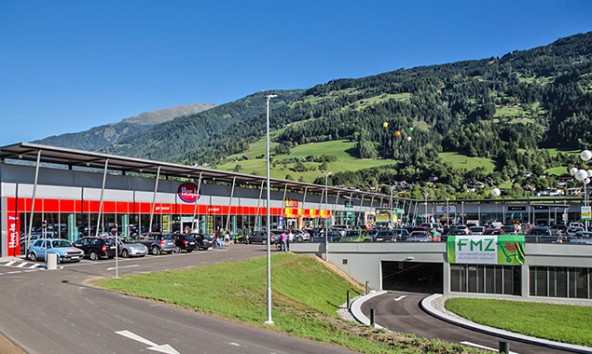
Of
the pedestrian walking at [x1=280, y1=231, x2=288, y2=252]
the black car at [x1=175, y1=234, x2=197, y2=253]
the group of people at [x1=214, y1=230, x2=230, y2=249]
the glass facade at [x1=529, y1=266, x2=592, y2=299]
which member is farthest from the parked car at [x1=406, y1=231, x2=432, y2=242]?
the black car at [x1=175, y1=234, x2=197, y2=253]

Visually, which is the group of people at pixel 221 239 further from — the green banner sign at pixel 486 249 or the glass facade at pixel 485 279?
the glass facade at pixel 485 279

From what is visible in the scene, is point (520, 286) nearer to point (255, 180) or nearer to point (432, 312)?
point (432, 312)

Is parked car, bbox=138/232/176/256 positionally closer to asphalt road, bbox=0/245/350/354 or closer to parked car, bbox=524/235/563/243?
asphalt road, bbox=0/245/350/354

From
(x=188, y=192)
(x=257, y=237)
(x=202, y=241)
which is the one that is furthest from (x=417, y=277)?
(x=188, y=192)

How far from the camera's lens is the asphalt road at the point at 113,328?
45.5 ft

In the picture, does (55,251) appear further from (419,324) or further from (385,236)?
(385,236)

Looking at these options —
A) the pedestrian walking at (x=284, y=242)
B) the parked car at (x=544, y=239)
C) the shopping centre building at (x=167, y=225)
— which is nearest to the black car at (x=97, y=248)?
the shopping centre building at (x=167, y=225)

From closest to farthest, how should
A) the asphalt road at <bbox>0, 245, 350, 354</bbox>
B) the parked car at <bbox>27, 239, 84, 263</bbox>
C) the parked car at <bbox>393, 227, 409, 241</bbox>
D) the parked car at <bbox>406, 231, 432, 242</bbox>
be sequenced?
the asphalt road at <bbox>0, 245, 350, 354</bbox> → the parked car at <bbox>27, 239, 84, 263</bbox> → the parked car at <bbox>406, 231, 432, 242</bbox> → the parked car at <bbox>393, 227, 409, 241</bbox>

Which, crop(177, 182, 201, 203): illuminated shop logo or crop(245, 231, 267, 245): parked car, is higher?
crop(177, 182, 201, 203): illuminated shop logo

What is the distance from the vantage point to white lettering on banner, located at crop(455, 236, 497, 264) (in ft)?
132

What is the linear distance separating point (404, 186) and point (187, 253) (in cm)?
12827

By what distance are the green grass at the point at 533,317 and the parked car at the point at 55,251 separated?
79.6 ft

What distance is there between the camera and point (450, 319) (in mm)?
30750

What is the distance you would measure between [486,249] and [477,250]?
2.16 feet
